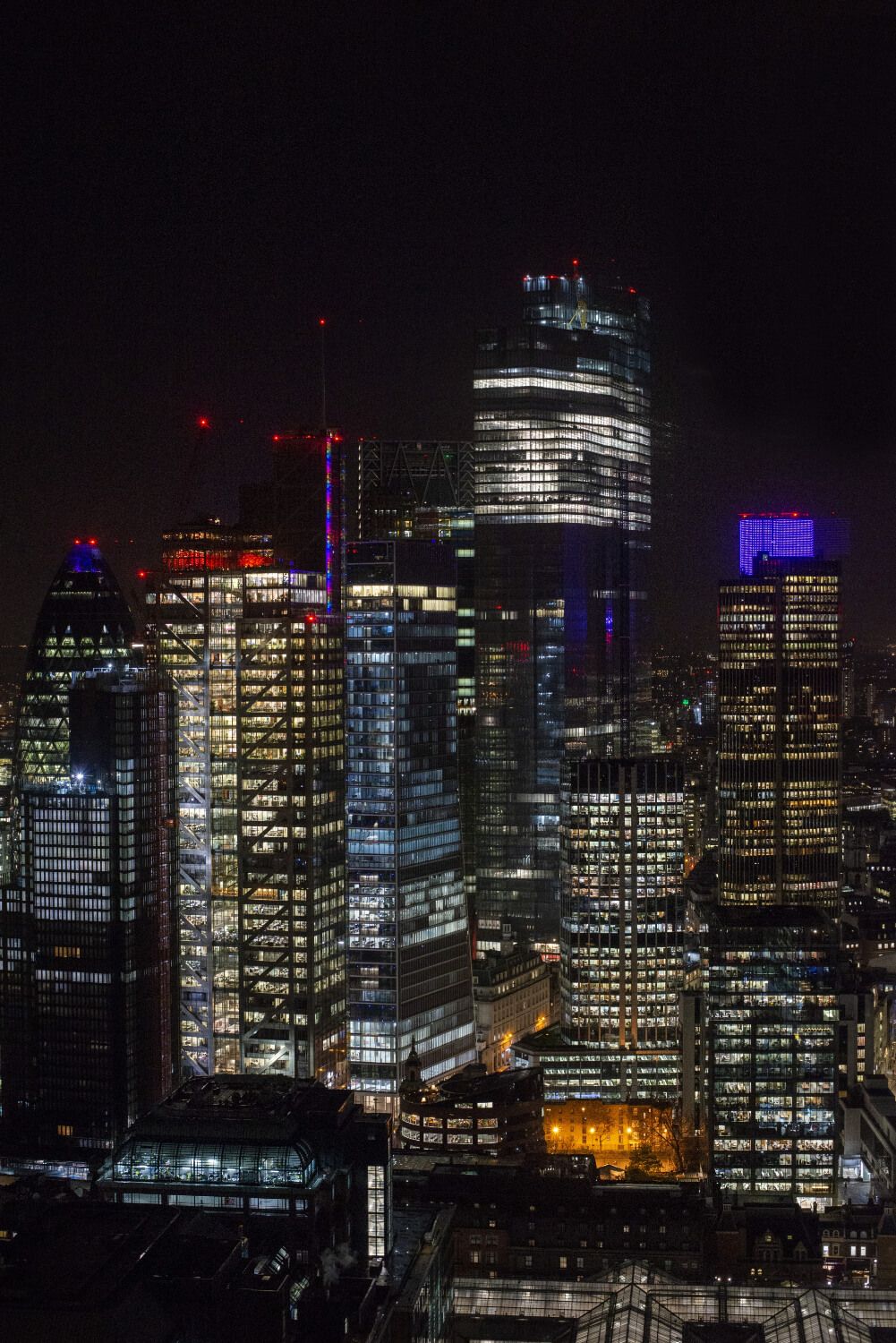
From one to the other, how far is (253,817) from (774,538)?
1370 cm

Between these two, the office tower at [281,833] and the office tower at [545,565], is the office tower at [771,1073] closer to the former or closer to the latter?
the office tower at [281,833]

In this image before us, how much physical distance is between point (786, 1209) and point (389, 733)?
10.1m

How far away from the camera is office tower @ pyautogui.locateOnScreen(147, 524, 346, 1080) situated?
26.1 m

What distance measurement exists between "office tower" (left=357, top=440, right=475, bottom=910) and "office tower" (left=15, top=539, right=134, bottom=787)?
29.2ft

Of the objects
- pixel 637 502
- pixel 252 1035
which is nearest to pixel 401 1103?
pixel 252 1035

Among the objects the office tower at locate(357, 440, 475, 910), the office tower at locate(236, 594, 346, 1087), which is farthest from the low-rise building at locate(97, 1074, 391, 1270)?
the office tower at locate(357, 440, 475, 910)

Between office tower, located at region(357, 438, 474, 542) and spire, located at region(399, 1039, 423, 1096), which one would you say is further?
office tower, located at region(357, 438, 474, 542)

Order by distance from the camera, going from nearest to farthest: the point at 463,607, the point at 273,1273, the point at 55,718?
the point at 273,1273, the point at 55,718, the point at 463,607

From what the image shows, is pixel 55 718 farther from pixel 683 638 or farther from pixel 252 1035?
pixel 683 638

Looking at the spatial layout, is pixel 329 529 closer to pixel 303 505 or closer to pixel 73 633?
pixel 303 505

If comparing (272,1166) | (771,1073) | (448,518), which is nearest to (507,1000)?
(771,1073)

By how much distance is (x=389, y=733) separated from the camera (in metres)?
28.1

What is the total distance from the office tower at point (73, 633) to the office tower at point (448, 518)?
29.2 ft

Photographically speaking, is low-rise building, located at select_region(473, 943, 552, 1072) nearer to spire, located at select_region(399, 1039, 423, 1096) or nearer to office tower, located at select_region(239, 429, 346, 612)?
spire, located at select_region(399, 1039, 423, 1096)
